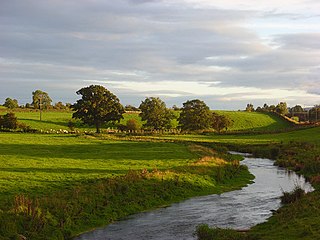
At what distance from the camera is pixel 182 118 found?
147m

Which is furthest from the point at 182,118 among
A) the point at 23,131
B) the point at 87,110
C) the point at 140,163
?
the point at 140,163

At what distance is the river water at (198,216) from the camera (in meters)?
25.4

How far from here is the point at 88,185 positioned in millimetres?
33188

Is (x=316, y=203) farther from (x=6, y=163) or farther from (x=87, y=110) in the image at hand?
(x=87, y=110)

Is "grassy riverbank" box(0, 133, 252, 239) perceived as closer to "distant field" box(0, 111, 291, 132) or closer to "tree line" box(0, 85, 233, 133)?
→ "tree line" box(0, 85, 233, 133)

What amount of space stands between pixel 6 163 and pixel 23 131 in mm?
67134

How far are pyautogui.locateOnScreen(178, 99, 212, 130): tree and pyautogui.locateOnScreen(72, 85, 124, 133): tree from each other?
38.7 meters

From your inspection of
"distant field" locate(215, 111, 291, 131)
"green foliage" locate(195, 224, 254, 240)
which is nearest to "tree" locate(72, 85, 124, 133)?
"distant field" locate(215, 111, 291, 131)

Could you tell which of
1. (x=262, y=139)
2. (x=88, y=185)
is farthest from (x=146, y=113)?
(x=88, y=185)

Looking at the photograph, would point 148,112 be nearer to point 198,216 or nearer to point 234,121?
point 234,121

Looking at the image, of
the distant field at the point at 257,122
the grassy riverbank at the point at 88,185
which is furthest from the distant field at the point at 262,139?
the distant field at the point at 257,122

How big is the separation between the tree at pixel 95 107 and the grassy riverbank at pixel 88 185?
50676mm

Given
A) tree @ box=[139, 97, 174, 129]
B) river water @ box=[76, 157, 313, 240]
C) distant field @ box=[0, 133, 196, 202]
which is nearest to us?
river water @ box=[76, 157, 313, 240]

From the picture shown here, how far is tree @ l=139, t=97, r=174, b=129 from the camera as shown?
151125mm
